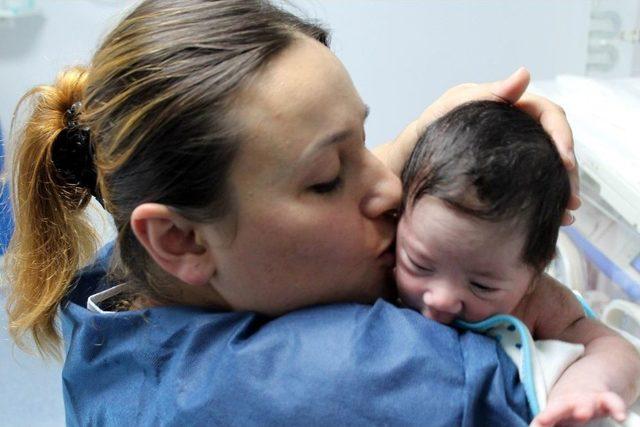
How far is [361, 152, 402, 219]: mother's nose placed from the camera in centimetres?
91

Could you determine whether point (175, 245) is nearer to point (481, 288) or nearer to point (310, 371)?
point (310, 371)

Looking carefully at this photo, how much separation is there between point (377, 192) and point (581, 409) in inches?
13.6

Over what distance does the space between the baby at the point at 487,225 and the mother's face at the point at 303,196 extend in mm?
57

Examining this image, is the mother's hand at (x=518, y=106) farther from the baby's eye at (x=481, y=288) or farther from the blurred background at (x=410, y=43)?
the blurred background at (x=410, y=43)

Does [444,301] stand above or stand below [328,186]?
below

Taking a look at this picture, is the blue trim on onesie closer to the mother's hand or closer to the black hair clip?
→ the mother's hand

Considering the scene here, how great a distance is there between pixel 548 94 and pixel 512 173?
3.04 feet

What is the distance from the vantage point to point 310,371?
2.65 feet

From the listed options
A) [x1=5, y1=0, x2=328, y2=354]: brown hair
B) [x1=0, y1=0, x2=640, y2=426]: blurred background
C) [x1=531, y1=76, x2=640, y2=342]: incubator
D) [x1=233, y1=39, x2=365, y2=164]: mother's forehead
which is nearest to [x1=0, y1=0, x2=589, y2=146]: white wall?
[x1=0, y1=0, x2=640, y2=426]: blurred background

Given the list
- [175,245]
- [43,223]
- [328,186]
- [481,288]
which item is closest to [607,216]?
[481,288]

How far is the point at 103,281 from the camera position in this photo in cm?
112

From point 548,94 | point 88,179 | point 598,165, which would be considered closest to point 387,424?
point 88,179

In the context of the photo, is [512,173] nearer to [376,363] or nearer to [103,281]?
[376,363]

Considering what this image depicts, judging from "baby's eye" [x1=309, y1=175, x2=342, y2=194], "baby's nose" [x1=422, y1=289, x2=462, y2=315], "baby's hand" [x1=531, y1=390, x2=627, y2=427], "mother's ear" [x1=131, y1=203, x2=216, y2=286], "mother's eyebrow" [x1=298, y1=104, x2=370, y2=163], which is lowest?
"baby's hand" [x1=531, y1=390, x2=627, y2=427]
